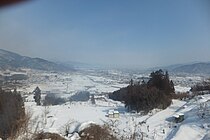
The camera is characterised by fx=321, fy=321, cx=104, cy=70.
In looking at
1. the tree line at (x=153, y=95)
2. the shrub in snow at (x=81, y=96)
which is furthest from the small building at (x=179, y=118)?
the shrub in snow at (x=81, y=96)

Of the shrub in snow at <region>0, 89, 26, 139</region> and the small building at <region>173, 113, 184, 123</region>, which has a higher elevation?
the shrub in snow at <region>0, 89, 26, 139</region>

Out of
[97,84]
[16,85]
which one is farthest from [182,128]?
[97,84]

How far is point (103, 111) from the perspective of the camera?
57.7 ft

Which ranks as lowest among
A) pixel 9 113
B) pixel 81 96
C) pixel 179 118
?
pixel 81 96

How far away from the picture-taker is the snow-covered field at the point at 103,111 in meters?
8.76

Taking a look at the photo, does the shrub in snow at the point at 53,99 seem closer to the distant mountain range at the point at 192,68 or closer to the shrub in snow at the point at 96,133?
the distant mountain range at the point at 192,68

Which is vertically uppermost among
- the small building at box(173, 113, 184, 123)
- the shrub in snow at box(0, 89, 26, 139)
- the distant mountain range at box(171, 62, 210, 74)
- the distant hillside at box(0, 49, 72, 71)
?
the distant hillside at box(0, 49, 72, 71)

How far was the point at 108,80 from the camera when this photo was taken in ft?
86.2

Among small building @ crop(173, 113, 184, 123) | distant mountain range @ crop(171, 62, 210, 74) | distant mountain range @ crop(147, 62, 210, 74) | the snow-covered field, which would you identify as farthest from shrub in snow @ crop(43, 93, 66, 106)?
distant mountain range @ crop(171, 62, 210, 74)

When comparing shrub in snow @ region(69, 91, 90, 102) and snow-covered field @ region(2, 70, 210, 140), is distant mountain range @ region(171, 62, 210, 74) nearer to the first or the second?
snow-covered field @ region(2, 70, 210, 140)

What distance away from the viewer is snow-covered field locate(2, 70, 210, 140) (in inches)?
345

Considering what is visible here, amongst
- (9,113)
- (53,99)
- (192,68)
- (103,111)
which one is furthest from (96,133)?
(192,68)

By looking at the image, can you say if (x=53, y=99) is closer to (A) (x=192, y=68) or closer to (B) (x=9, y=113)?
(B) (x=9, y=113)

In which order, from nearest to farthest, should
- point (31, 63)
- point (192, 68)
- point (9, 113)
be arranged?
point (9, 113), point (31, 63), point (192, 68)
